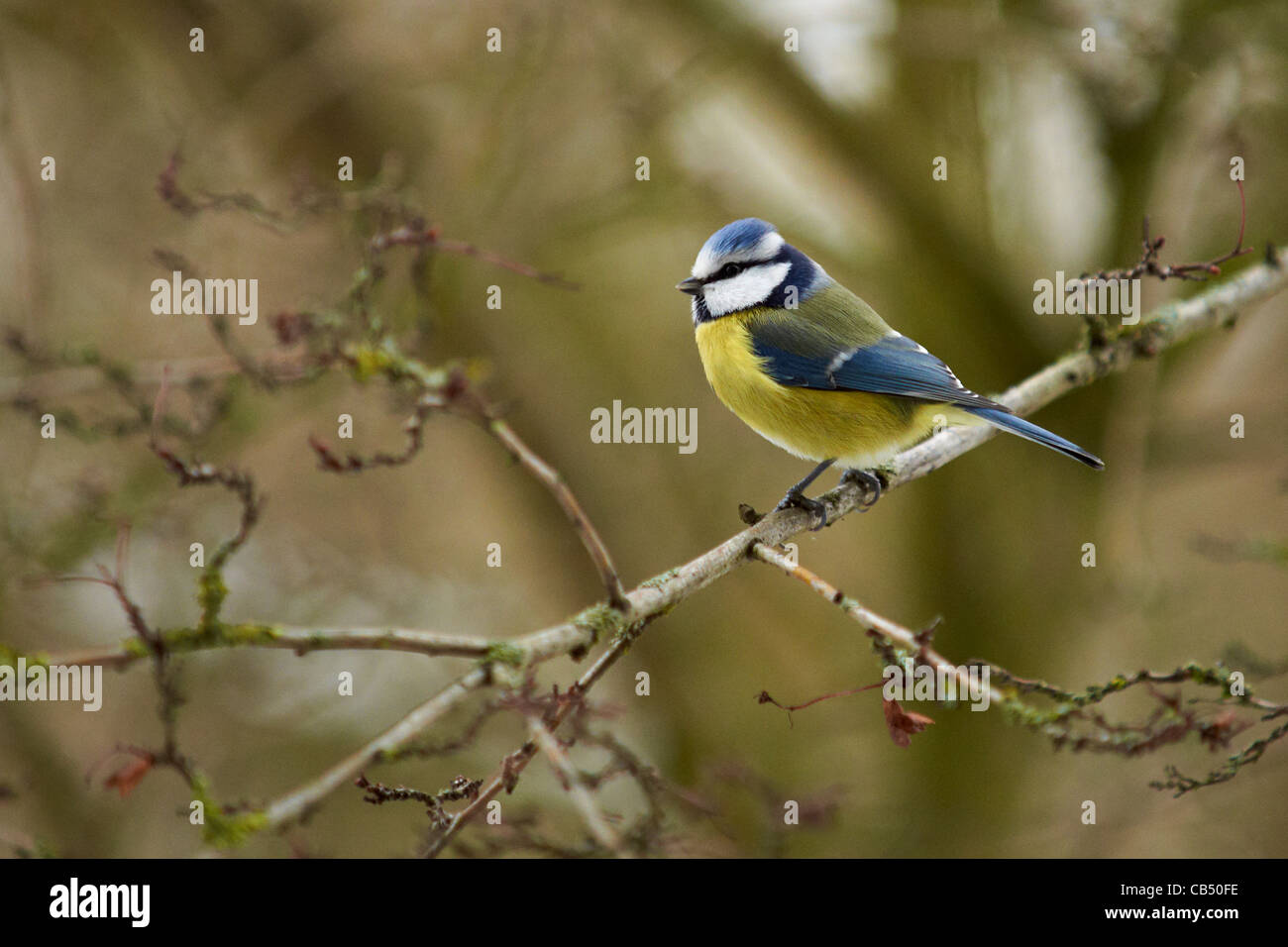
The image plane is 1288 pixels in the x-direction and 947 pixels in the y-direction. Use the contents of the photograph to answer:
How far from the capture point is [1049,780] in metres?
6.33

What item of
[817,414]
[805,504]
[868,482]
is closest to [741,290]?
[817,414]

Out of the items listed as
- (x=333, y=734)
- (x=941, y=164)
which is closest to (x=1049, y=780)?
(x=941, y=164)

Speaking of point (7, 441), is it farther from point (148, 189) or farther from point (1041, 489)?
point (1041, 489)

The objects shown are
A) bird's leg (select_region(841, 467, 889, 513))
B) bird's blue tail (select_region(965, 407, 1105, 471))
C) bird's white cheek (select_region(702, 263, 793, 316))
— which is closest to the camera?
bird's blue tail (select_region(965, 407, 1105, 471))

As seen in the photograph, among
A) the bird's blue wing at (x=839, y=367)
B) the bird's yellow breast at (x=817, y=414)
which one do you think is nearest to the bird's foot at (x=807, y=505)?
the bird's yellow breast at (x=817, y=414)

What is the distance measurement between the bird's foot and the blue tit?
0.25 meters

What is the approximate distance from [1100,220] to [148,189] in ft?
16.4

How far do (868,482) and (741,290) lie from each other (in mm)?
888

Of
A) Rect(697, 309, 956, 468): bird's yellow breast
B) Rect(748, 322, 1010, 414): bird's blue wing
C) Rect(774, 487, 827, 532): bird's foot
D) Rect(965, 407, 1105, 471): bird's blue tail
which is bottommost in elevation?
Rect(774, 487, 827, 532): bird's foot

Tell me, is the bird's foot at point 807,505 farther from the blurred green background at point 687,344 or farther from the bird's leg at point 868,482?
the blurred green background at point 687,344

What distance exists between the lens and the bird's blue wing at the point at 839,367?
3666 millimetres

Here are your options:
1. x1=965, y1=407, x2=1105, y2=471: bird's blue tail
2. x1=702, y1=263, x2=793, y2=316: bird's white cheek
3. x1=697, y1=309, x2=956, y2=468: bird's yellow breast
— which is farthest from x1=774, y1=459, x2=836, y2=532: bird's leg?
x1=702, y1=263, x2=793, y2=316: bird's white cheek

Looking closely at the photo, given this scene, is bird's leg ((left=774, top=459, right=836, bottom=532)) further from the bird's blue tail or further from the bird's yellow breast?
the bird's blue tail

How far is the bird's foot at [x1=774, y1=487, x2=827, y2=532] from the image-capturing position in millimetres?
3074
